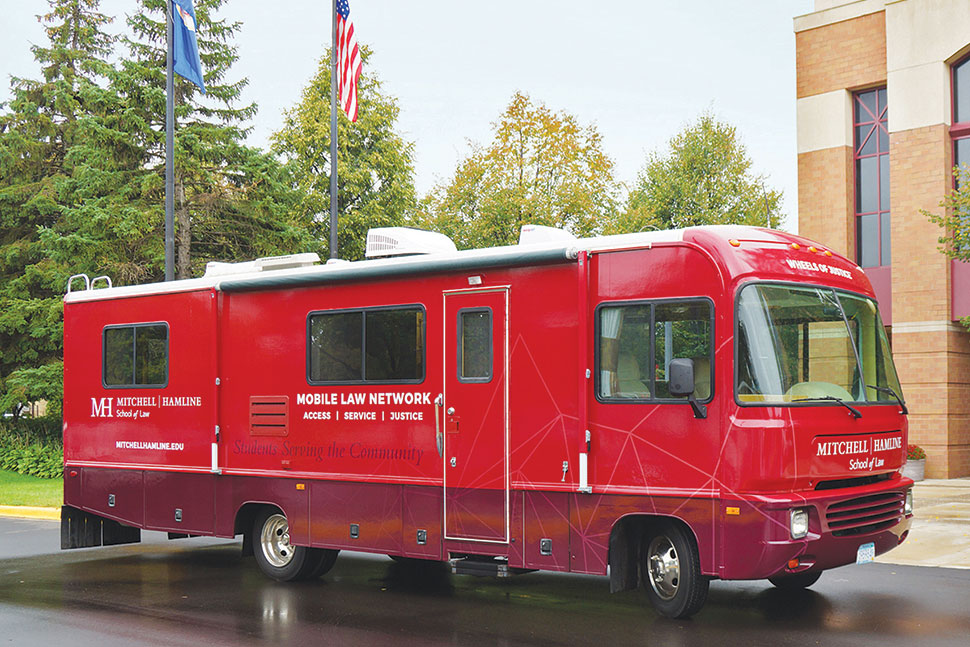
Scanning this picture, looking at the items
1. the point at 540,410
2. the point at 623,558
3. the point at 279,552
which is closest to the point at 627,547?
the point at 623,558

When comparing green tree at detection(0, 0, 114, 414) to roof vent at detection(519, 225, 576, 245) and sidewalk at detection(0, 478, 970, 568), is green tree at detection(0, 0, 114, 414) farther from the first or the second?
roof vent at detection(519, 225, 576, 245)

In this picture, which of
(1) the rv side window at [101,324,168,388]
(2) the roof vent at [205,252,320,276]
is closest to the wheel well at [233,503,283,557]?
(1) the rv side window at [101,324,168,388]

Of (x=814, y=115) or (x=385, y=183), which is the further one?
(x=385, y=183)

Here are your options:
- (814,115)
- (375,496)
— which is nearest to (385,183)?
(814,115)

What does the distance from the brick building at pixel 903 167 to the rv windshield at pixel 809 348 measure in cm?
1322

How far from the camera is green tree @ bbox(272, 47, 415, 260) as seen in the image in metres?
29.0

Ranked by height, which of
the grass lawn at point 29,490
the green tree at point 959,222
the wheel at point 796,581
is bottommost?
the grass lawn at point 29,490

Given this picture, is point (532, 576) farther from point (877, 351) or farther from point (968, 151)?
point (968, 151)

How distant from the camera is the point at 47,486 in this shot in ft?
78.4

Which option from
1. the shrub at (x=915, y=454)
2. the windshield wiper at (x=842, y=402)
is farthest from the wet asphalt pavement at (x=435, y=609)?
the shrub at (x=915, y=454)

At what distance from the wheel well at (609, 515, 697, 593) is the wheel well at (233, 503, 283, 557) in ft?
13.3

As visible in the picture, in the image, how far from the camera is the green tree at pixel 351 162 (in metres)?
29.0

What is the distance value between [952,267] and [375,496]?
52.9 ft

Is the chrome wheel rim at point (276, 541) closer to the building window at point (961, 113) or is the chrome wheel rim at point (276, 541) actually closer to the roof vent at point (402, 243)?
the roof vent at point (402, 243)
